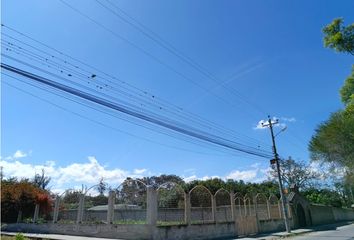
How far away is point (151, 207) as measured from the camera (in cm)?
1783

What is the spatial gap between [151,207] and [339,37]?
12466 mm

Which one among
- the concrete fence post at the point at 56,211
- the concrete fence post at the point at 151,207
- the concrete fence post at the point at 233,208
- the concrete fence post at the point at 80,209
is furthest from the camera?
the concrete fence post at the point at 233,208

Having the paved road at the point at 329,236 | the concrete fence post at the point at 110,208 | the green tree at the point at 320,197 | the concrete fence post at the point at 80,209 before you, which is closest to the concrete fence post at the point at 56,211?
the concrete fence post at the point at 80,209

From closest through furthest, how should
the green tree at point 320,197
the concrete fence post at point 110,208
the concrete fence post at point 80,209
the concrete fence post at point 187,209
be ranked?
the concrete fence post at point 110,208 → the concrete fence post at point 187,209 → the concrete fence post at point 80,209 → the green tree at point 320,197

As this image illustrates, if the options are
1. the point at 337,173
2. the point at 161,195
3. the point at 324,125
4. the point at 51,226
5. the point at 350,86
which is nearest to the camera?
the point at 350,86

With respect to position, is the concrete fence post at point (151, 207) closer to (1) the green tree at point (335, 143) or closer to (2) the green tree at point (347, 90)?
(2) the green tree at point (347, 90)

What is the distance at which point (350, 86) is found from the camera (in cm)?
1155

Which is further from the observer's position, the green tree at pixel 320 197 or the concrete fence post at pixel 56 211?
the green tree at pixel 320 197

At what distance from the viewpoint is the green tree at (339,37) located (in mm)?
9375

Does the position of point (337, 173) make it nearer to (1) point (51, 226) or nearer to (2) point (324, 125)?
(2) point (324, 125)

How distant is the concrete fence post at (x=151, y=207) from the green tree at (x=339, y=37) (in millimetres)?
11874

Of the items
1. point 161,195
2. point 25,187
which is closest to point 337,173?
point 161,195

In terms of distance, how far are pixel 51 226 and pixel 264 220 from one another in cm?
1711

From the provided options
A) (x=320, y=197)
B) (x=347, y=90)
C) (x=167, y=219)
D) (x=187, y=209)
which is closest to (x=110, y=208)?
(x=167, y=219)
